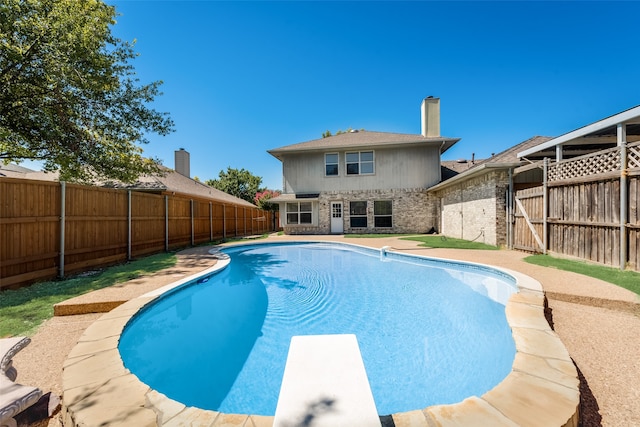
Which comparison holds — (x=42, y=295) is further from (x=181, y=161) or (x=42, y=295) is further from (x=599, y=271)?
(x=181, y=161)

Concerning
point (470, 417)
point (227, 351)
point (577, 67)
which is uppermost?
point (577, 67)

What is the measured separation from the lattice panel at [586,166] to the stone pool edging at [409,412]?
654 cm

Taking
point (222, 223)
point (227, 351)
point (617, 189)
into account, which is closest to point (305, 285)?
point (227, 351)

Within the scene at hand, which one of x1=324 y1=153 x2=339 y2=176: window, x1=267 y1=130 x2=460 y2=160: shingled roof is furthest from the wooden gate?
x1=324 y1=153 x2=339 y2=176: window

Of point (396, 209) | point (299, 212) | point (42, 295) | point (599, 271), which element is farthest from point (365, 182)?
point (42, 295)

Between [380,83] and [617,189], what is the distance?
1138cm

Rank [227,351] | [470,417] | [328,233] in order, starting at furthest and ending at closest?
[328,233]
[227,351]
[470,417]

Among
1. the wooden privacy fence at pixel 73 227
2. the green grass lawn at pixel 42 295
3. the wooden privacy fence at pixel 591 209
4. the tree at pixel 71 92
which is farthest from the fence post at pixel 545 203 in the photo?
the tree at pixel 71 92

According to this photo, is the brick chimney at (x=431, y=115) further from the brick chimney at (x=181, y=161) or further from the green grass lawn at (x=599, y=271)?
the brick chimney at (x=181, y=161)

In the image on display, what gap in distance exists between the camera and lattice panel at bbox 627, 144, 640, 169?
18.2 ft

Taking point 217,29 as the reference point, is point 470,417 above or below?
below

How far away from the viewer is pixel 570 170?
735 cm

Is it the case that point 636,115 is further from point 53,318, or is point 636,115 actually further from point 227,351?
point 53,318

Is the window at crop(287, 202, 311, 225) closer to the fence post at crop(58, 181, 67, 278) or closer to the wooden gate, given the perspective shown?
the wooden gate
